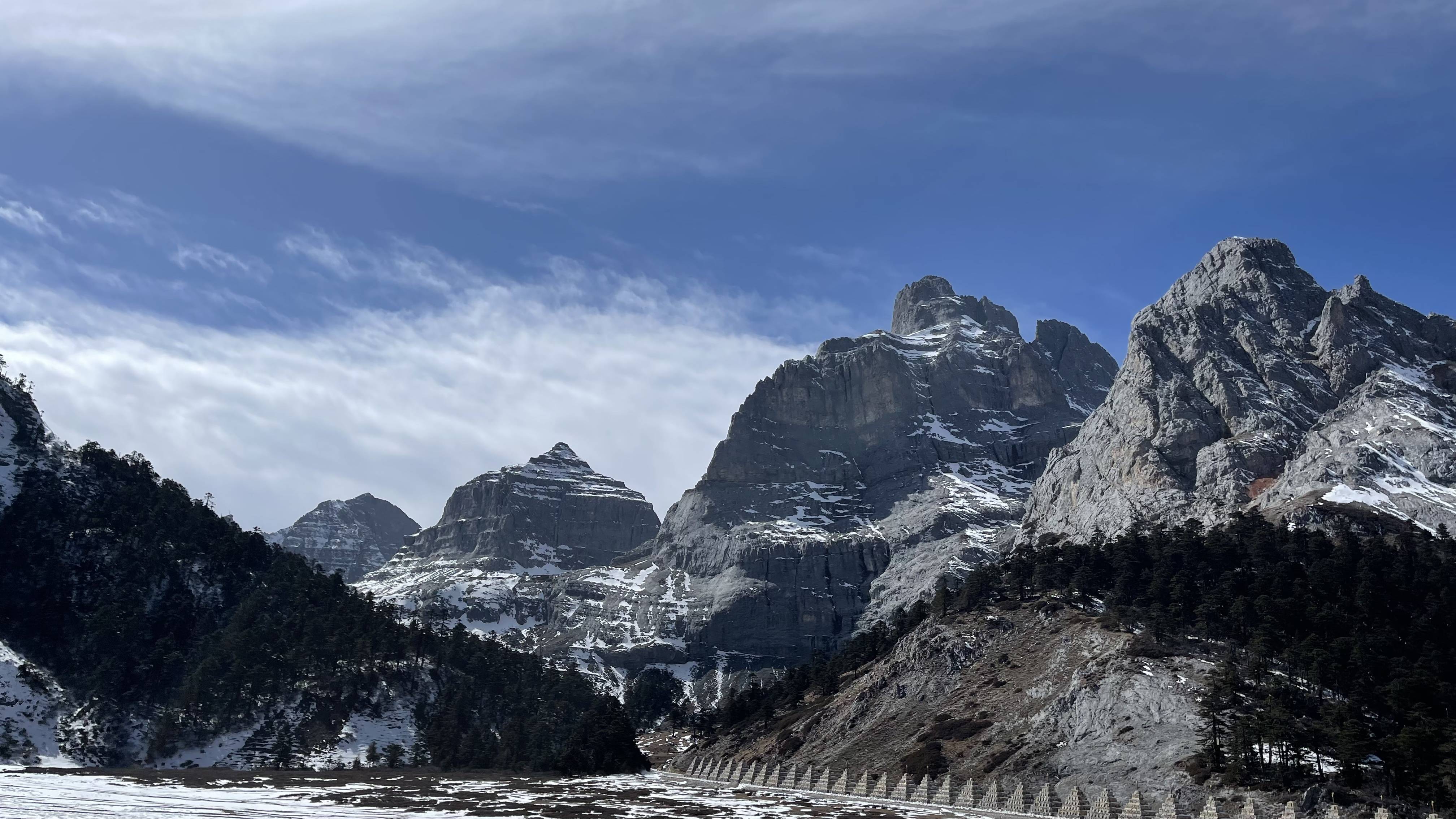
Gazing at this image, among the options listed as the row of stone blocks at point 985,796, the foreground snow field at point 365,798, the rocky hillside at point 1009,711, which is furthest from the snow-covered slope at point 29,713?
the rocky hillside at point 1009,711

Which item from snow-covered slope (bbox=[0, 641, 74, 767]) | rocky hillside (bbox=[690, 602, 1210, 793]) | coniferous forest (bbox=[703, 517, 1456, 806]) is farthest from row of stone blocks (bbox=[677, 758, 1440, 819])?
snow-covered slope (bbox=[0, 641, 74, 767])

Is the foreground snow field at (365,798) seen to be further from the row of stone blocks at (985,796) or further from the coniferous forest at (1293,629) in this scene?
the coniferous forest at (1293,629)

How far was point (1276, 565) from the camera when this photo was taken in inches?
6348

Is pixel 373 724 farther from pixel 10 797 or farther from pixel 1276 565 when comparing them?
pixel 1276 565

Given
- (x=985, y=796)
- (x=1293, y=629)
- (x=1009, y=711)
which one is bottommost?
(x=985, y=796)

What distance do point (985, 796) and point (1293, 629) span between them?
57880 mm

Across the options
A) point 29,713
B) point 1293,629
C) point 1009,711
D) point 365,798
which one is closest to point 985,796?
point 1009,711

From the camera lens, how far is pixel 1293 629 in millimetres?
140375

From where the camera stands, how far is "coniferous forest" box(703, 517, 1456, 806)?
92.8 metres

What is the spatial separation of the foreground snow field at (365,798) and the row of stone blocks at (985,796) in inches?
410

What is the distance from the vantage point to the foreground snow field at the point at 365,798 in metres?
82.9

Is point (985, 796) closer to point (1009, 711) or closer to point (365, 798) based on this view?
point (1009, 711)

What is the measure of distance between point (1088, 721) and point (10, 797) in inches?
4176

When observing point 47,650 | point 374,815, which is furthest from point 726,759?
point 47,650
